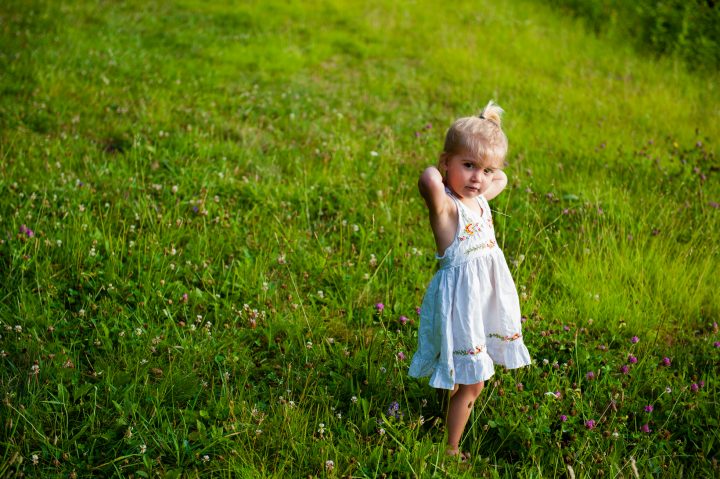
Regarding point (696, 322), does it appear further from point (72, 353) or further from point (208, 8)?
point (208, 8)

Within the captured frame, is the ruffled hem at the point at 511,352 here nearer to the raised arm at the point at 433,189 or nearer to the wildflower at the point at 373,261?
the raised arm at the point at 433,189

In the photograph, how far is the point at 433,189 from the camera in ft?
11.2

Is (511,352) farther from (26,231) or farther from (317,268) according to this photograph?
(26,231)

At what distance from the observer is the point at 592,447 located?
379 centimetres

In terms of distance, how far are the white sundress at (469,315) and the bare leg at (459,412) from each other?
199 mm

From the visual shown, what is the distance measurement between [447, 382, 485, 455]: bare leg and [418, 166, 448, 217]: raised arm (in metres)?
1.05

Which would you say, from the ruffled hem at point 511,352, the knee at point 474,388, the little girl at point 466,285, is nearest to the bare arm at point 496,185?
the little girl at point 466,285

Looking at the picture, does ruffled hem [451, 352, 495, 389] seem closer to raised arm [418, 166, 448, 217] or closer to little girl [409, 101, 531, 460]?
little girl [409, 101, 531, 460]

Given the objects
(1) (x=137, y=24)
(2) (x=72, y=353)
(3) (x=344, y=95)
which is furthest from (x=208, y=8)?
(2) (x=72, y=353)

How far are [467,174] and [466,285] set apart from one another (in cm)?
61

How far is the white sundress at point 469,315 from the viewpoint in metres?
3.54

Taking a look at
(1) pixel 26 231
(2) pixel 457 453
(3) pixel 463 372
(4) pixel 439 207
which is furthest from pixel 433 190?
(1) pixel 26 231

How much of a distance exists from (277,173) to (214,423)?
3.59 m

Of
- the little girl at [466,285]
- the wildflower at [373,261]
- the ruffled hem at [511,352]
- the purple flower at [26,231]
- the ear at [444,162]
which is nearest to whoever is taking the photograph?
the little girl at [466,285]
